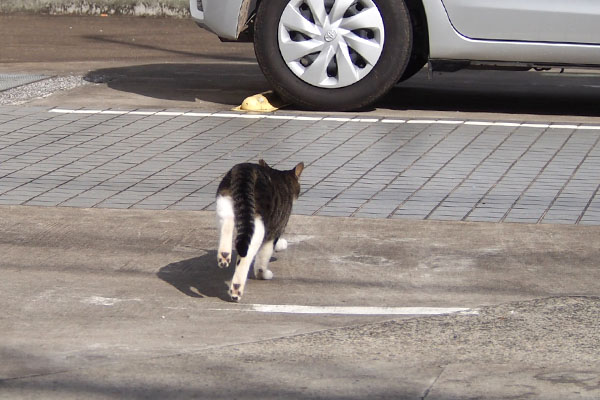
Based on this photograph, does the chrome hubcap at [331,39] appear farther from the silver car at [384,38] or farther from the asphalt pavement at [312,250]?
the asphalt pavement at [312,250]

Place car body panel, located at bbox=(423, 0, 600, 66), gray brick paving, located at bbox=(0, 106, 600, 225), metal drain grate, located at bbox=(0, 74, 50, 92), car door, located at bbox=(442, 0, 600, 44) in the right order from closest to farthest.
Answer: gray brick paving, located at bbox=(0, 106, 600, 225), car door, located at bbox=(442, 0, 600, 44), car body panel, located at bbox=(423, 0, 600, 66), metal drain grate, located at bbox=(0, 74, 50, 92)

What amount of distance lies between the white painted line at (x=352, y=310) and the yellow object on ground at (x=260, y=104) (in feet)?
16.5

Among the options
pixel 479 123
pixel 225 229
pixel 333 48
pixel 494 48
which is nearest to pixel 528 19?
pixel 494 48

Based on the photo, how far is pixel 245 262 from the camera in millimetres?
5480

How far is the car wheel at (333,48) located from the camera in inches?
392

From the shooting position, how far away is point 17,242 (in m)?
6.62

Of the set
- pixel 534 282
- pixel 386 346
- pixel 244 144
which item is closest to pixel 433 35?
pixel 244 144

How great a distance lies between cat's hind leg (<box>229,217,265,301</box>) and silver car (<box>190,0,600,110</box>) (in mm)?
4663

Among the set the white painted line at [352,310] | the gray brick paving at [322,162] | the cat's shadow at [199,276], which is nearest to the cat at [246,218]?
the white painted line at [352,310]

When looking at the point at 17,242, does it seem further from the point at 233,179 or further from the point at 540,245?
the point at 540,245

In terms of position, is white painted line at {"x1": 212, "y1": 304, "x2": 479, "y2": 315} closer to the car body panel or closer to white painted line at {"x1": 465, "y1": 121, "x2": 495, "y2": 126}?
white painted line at {"x1": 465, "y1": 121, "x2": 495, "y2": 126}

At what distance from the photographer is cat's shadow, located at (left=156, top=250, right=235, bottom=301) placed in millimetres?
5883

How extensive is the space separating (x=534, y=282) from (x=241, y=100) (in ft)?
18.3

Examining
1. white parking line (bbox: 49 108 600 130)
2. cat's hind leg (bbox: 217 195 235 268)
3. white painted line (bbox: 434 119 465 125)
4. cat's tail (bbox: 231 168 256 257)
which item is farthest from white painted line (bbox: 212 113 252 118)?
cat's hind leg (bbox: 217 195 235 268)
